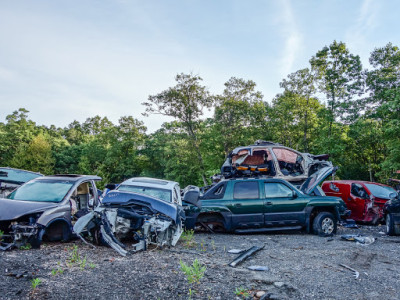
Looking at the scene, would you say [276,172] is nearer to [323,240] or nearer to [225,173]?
[225,173]

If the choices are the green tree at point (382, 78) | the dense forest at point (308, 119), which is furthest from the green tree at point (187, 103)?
the green tree at point (382, 78)

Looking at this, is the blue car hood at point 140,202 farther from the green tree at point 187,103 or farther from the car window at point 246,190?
the green tree at point 187,103

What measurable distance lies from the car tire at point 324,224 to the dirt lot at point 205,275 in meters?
1.54

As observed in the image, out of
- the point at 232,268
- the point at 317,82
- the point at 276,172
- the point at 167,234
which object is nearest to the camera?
the point at 232,268

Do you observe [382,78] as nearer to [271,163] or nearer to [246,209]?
[271,163]

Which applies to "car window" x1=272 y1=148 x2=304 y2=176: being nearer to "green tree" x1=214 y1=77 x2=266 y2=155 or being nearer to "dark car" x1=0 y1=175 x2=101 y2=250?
"dark car" x1=0 y1=175 x2=101 y2=250

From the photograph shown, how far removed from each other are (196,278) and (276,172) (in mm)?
6671

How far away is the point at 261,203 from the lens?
8.55 meters

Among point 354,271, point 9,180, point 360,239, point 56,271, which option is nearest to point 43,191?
point 9,180

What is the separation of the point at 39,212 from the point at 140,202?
80.1 inches

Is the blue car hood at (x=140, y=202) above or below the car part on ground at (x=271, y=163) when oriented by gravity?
below

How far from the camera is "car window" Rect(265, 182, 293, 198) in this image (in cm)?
869

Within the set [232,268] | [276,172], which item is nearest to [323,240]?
[276,172]

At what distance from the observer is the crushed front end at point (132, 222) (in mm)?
6180
